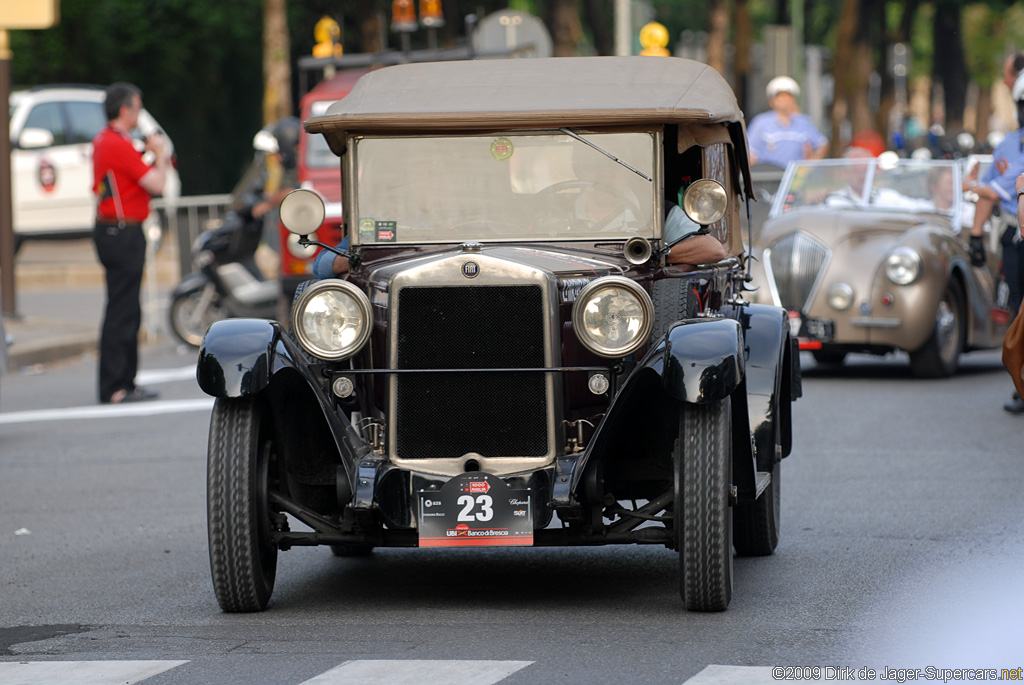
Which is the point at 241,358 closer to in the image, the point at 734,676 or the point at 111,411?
the point at 734,676

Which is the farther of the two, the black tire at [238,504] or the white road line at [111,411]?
the white road line at [111,411]

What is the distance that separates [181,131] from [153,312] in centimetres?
2052

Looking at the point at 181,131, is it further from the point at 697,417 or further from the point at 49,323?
the point at 697,417

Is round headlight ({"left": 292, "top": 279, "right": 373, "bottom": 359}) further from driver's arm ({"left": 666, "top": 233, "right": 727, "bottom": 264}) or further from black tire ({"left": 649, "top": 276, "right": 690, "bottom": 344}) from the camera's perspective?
driver's arm ({"left": 666, "top": 233, "right": 727, "bottom": 264})

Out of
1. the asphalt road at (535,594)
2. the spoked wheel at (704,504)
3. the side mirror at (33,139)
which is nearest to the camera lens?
the asphalt road at (535,594)

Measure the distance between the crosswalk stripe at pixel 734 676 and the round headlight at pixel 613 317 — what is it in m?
1.32

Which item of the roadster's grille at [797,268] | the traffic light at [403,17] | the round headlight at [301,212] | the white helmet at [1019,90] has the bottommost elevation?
the roadster's grille at [797,268]

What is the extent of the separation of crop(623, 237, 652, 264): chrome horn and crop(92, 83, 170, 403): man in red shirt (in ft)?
22.0

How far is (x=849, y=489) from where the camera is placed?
29.4ft

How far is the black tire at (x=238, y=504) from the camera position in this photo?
19.7ft

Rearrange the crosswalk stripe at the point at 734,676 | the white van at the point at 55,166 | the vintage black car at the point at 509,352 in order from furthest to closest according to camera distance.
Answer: the white van at the point at 55,166, the vintage black car at the point at 509,352, the crosswalk stripe at the point at 734,676

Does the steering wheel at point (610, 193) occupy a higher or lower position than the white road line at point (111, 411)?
higher

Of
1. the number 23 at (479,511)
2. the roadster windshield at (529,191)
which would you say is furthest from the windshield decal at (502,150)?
the number 23 at (479,511)

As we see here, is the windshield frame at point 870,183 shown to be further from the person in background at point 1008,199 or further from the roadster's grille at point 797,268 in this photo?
the person in background at point 1008,199
